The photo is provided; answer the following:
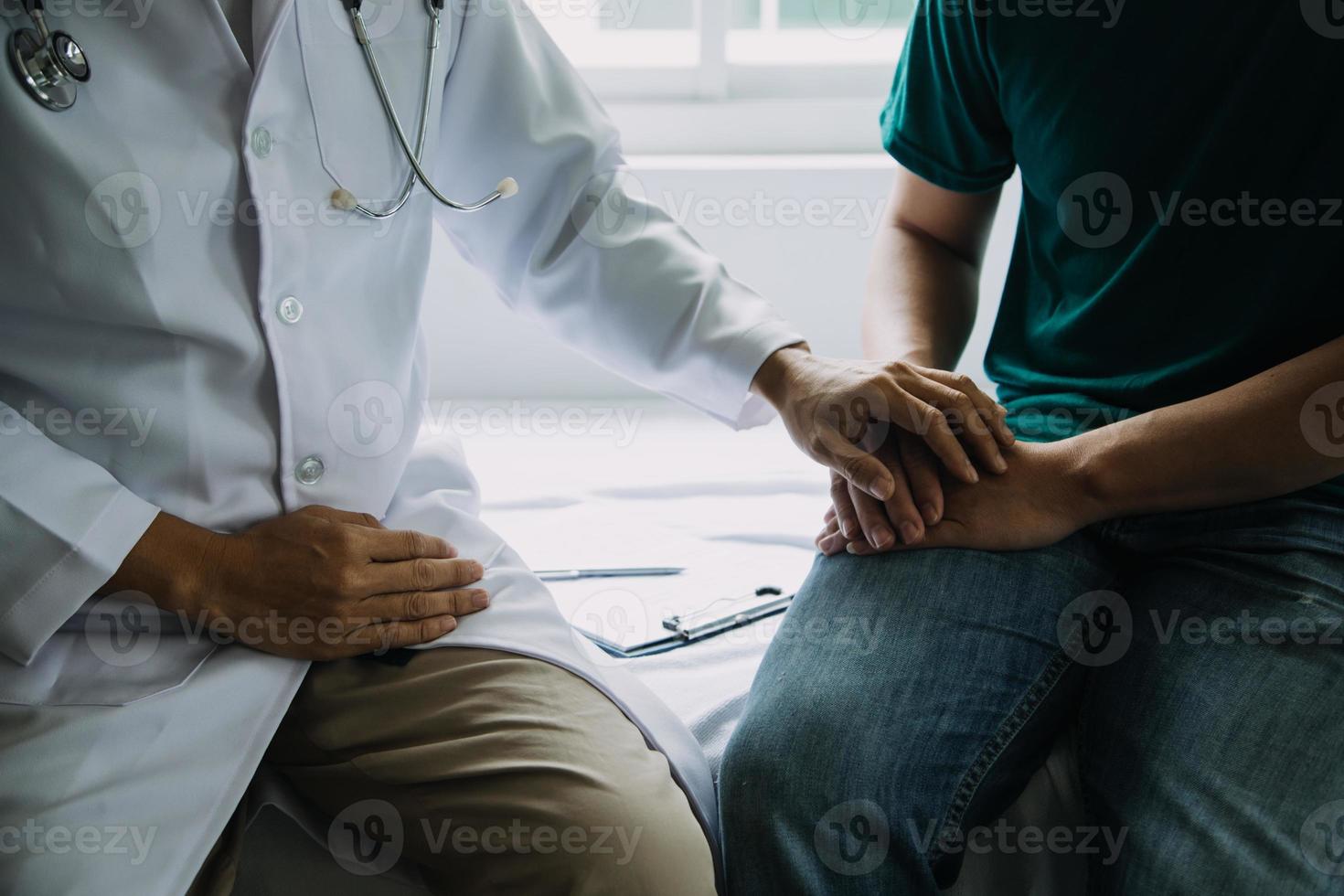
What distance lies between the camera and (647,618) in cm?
134

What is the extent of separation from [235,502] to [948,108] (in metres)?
0.88

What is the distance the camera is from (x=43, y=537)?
84 cm

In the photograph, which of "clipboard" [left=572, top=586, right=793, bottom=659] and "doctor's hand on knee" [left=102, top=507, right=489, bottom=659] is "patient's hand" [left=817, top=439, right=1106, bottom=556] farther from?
"doctor's hand on knee" [left=102, top=507, right=489, bottom=659]

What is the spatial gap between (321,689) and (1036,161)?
2.92ft

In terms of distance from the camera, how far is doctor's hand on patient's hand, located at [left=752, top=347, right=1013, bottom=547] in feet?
3.63

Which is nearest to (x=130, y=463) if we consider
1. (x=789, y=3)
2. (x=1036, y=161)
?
(x=1036, y=161)

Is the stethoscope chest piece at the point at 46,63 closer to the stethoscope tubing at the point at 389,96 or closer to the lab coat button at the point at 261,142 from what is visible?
the lab coat button at the point at 261,142

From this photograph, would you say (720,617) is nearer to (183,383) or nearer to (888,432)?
(888,432)

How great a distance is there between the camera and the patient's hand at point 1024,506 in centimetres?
108

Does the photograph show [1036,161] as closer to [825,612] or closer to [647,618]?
[825,612]

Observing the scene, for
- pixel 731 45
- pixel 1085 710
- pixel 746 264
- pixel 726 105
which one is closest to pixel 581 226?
pixel 1085 710

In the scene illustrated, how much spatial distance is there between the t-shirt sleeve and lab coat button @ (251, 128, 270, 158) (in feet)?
2.45

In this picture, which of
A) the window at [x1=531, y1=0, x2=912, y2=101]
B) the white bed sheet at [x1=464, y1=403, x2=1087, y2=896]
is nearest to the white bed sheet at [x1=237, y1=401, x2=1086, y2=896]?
the white bed sheet at [x1=464, y1=403, x2=1087, y2=896]

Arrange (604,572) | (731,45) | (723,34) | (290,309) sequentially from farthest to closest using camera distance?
1. (731,45)
2. (723,34)
3. (604,572)
4. (290,309)
